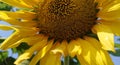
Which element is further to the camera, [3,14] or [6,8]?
[6,8]

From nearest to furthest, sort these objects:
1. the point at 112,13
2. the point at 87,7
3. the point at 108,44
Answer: the point at 108,44
the point at 112,13
the point at 87,7

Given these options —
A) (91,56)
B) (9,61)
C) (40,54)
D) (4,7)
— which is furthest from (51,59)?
(4,7)

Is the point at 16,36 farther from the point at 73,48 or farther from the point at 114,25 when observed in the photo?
the point at 114,25

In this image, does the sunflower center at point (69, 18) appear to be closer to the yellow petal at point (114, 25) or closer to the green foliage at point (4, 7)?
the yellow petal at point (114, 25)

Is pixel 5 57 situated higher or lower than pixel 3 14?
lower

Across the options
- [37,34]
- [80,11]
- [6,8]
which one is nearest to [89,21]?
[80,11]

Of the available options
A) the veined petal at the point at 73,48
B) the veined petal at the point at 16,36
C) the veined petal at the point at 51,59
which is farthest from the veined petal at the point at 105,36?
the veined petal at the point at 16,36

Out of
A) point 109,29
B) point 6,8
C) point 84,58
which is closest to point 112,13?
point 109,29

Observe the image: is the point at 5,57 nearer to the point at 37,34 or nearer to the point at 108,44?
the point at 37,34

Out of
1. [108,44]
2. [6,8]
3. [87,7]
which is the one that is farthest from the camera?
[6,8]
